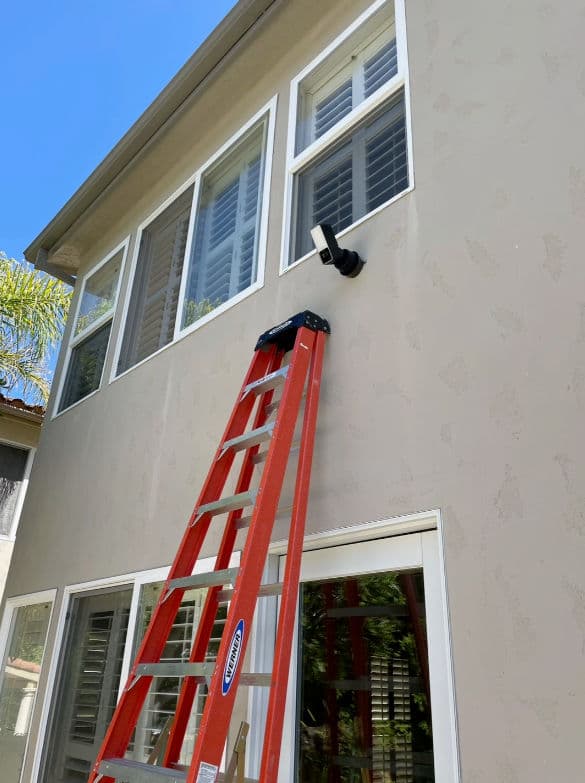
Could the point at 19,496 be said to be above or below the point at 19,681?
above

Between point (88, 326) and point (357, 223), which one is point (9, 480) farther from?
point (357, 223)

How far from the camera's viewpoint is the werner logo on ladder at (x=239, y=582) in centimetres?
180

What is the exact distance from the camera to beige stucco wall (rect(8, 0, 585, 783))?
66.4 inches

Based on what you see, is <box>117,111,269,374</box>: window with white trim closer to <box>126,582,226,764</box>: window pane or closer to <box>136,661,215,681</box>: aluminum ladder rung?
<box>126,582,226,764</box>: window pane

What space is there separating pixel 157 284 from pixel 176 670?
3.26m

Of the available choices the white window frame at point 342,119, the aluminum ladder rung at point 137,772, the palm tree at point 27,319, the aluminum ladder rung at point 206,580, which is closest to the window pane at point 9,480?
the palm tree at point 27,319

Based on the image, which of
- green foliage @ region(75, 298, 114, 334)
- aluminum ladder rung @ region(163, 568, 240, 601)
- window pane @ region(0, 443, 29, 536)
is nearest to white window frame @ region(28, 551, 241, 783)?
aluminum ladder rung @ region(163, 568, 240, 601)

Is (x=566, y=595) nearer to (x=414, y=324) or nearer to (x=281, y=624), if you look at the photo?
(x=281, y=624)

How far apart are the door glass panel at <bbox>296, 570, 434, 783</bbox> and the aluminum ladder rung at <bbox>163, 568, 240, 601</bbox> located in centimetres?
50

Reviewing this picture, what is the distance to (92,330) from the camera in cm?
530

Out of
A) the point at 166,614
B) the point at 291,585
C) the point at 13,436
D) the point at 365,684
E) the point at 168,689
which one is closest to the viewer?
the point at 291,585

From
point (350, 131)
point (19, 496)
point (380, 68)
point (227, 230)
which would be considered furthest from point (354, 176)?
point (19, 496)

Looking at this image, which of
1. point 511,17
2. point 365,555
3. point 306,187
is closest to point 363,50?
point 306,187

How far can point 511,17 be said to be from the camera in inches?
100.0
